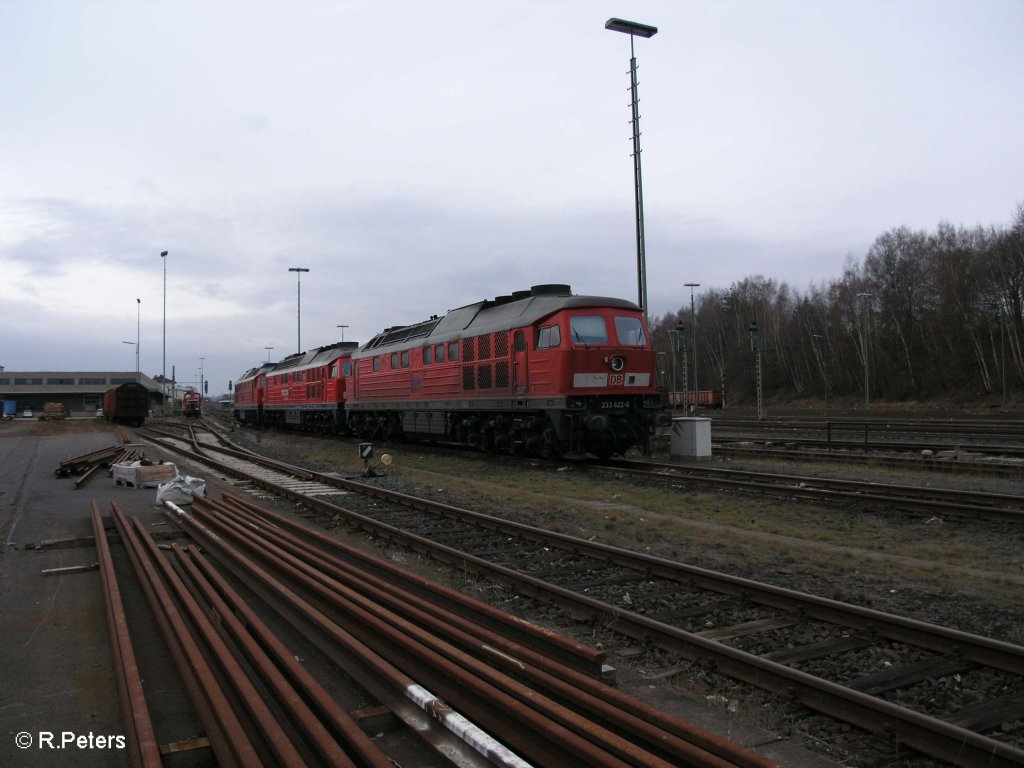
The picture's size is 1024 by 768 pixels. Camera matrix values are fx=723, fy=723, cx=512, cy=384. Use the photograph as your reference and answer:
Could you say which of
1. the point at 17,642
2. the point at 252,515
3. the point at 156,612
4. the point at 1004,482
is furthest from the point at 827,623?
the point at 1004,482

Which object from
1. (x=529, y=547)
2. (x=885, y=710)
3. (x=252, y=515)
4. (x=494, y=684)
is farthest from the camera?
(x=252, y=515)

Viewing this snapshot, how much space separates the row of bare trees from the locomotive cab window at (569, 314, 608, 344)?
80.0 feet

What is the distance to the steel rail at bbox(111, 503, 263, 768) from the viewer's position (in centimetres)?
329

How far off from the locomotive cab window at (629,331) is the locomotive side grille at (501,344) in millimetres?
2722

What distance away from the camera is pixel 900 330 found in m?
60.7

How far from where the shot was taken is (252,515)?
33.0ft

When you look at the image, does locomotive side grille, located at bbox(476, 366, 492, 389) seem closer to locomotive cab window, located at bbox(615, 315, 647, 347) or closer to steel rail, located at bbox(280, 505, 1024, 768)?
locomotive cab window, located at bbox(615, 315, 647, 347)

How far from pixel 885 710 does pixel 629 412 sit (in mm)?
12694

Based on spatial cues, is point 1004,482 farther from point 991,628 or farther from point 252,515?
point 252,515

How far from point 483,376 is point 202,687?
562 inches

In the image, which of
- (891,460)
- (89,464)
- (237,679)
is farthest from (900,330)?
(237,679)

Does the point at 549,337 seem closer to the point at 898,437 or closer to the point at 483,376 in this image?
the point at 483,376

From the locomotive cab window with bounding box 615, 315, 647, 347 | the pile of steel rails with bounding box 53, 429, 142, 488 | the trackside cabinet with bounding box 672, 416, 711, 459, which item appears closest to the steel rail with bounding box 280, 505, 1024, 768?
the locomotive cab window with bounding box 615, 315, 647, 347

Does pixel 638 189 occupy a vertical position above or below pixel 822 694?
above
